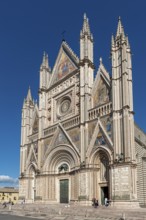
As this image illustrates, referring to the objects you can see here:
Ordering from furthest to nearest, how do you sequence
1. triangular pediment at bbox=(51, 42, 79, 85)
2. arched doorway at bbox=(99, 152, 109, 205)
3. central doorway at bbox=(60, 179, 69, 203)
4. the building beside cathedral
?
triangular pediment at bbox=(51, 42, 79, 85), central doorway at bbox=(60, 179, 69, 203), arched doorway at bbox=(99, 152, 109, 205), the building beside cathedral

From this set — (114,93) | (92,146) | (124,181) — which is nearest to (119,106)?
(114,93)

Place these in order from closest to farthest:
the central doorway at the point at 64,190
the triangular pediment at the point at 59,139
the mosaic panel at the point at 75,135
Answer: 1. the mosaic panel at the point at 75,135
2. the central doorway at the point at 64,190
3. the triangular pediment at the point at 59,139

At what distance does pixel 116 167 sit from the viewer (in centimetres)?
2377

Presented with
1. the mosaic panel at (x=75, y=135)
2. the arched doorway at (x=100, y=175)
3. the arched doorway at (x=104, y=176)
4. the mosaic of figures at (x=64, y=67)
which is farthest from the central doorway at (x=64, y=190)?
the mosaic of figures at (x=64, y=67)

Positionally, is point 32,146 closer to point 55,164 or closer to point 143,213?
point 55,164

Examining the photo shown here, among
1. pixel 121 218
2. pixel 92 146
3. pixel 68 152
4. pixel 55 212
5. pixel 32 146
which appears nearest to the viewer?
pixel 121 218

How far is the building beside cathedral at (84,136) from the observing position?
948 inches

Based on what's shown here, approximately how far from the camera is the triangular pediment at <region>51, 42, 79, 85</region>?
33.9 m

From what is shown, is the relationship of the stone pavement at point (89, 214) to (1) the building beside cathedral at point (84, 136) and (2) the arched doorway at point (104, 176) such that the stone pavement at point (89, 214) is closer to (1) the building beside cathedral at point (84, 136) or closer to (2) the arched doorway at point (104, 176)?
(1) the building beside cathedral at point (84, 136)

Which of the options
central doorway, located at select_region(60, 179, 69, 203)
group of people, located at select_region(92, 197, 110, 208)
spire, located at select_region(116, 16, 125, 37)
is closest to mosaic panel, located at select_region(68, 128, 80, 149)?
central doorway, located at select_region(60, 179, 69, 203)

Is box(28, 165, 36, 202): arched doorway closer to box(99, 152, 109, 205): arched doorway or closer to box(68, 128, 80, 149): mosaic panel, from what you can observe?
box(68, 128, 80, 149): mosaic panel

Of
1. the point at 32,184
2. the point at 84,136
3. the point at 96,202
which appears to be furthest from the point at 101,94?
the point at 32,184

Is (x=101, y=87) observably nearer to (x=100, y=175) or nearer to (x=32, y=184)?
(x=100, y=175)

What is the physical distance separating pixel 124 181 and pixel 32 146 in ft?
54.0
